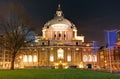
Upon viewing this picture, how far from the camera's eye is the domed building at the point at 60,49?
589 feet

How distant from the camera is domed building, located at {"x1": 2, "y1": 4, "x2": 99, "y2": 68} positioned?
179500 mm

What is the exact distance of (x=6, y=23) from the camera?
80.2m

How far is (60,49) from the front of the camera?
180m

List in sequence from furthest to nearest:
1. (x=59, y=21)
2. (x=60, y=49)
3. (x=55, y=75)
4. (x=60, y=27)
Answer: (x=60, y=27) → (x=59, y=21) → (x=60, y=49) → (x=55, y=75)

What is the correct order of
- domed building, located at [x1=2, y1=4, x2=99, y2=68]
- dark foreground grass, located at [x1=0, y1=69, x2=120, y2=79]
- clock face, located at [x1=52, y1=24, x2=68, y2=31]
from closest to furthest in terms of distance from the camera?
dark foreground grass, located at [x1=0, y1=69, x2=120, y2=79] < domed building, located at [x1=2, y1=4, x2=99, y2=68] < clock face, located at [x1=52, y1=24, x2=68, y2=31]

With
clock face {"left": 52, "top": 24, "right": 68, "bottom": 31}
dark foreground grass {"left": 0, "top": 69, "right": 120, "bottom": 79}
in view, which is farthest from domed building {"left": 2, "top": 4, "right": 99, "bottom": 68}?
dark foreground grass {"left": 0, "top": 69, "right": 120, "bottom": 79}

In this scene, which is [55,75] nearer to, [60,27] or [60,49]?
[60,49]

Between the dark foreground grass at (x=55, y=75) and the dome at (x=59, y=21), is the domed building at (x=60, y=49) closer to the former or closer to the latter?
the dome at (x=59, y=21)

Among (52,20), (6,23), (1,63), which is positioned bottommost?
(1,63)

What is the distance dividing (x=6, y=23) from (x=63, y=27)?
108940 mm

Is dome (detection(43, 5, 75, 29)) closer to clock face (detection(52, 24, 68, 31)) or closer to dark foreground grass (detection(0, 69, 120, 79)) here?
clock face (detection(52, 24, 68, 31))

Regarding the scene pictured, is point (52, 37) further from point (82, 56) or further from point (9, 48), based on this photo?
point (9, 48)

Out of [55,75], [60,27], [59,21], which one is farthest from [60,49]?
[55,75]

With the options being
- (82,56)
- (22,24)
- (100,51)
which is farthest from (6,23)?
(100,51)
